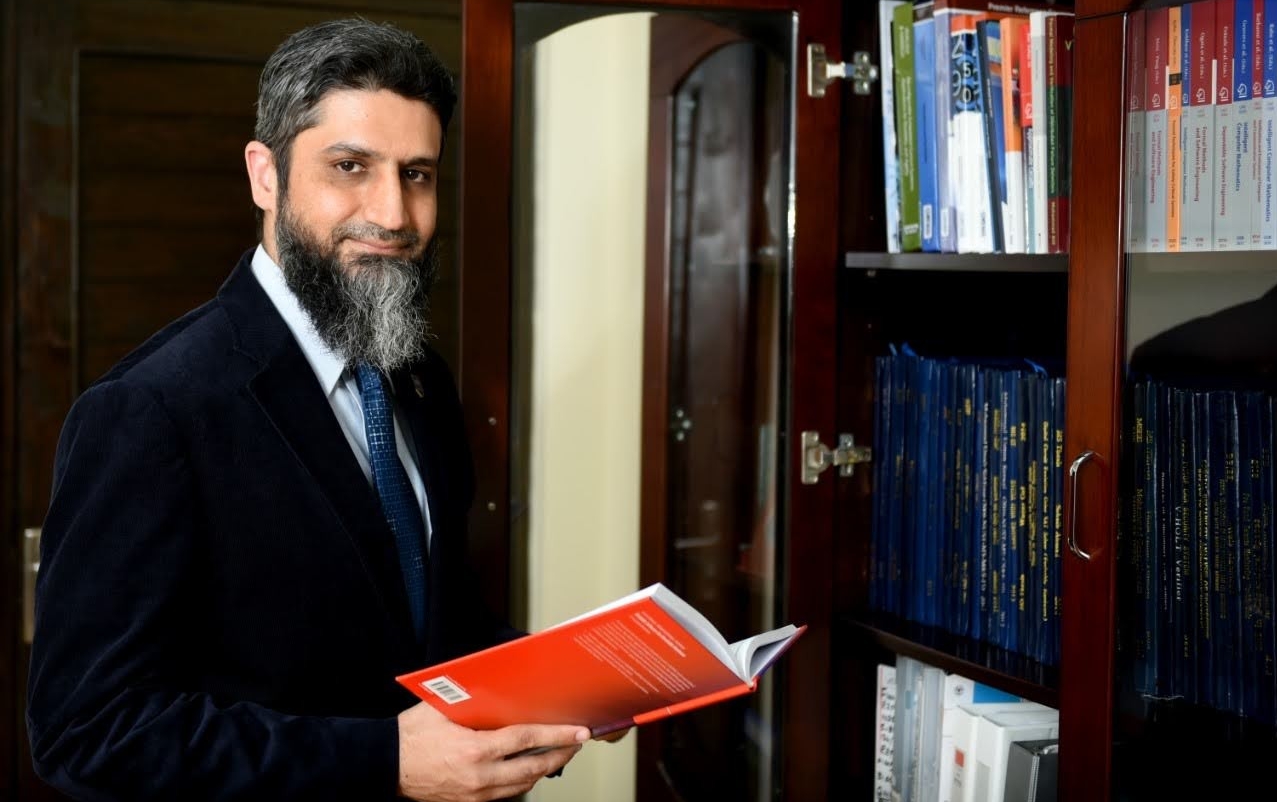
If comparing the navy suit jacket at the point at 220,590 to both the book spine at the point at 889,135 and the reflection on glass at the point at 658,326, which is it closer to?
the reflection on glass at the point at 658,326

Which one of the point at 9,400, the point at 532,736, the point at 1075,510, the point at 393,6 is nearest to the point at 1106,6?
the point at 1075,510

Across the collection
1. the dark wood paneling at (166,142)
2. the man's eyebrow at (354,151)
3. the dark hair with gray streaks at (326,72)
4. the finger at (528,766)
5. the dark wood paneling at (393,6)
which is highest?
the dark wood paneling at (393,6)

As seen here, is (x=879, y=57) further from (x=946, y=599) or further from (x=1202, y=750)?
(x=1202, y=750)

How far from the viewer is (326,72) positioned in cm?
147

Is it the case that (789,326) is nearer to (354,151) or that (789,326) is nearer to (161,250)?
(354,151)

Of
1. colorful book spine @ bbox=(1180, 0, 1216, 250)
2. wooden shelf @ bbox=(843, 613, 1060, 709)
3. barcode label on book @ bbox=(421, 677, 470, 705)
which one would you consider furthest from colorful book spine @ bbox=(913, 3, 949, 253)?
barcode label on book @ bbox=(421, 677, 470, 705)

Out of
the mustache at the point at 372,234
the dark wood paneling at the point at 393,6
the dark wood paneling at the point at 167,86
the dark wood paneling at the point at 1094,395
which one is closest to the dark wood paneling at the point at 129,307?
the dark wood paneling at the point at 167,86

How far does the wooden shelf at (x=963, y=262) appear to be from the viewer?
177 centimetres

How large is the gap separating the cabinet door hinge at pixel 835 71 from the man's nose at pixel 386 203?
81 centimetres

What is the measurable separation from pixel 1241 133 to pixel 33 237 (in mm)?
2126

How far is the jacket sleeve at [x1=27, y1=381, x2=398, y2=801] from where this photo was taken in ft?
4.10

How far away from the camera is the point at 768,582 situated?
2193 mm

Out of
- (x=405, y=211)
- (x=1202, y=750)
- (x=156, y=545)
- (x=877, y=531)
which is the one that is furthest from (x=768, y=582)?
(x=156, y=545)

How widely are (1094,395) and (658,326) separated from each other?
902 mm
